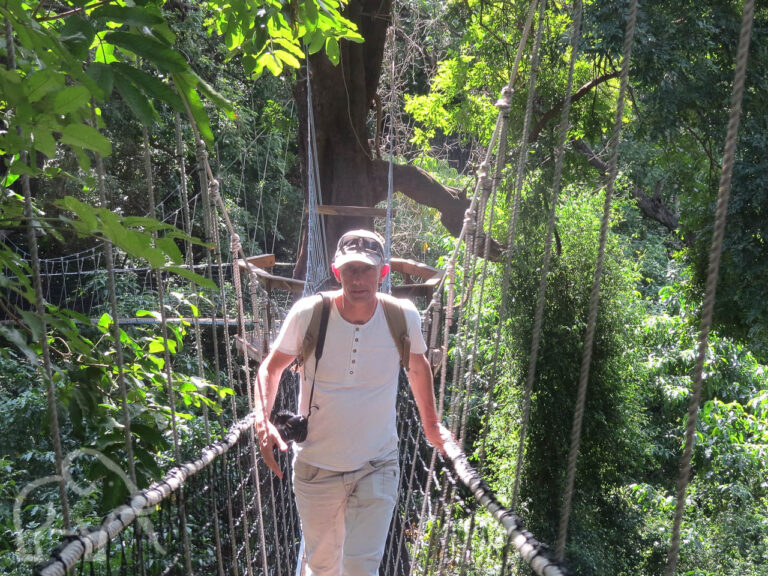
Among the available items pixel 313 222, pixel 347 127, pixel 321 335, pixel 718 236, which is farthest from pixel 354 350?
pixel 347 127

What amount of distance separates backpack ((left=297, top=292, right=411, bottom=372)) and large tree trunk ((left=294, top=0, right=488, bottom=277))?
2570mm

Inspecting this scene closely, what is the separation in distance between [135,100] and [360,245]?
676 millimetres

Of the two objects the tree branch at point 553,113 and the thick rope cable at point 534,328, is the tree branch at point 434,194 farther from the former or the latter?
the thick rope cable at point 534,328

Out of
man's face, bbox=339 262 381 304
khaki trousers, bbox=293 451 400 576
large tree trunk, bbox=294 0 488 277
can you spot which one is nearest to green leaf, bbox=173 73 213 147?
man's face, bbox=339 262 381 304

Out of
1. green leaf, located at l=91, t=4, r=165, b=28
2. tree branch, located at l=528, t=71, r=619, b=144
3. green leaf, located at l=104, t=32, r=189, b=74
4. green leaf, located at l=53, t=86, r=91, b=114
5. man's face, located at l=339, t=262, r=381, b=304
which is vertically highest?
tree branch, located at l=528, t=71, r=619, b=144

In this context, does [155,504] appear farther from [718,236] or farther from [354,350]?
[718,236]

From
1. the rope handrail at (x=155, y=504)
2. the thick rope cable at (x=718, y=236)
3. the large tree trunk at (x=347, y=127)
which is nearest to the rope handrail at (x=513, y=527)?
the rope handrail at (x=155, y=504)

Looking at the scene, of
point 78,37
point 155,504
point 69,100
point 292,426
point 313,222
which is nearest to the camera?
point 69,100

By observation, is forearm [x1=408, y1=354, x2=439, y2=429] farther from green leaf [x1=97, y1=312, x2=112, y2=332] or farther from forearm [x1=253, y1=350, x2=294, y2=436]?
green leaf [x1=97, y1=312, x2=112, y2=332]

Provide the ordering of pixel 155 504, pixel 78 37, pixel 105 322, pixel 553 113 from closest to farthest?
pixel 78 37, pixel 155 504, pixel 105 322, pixel 553 113

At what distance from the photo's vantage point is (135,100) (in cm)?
90

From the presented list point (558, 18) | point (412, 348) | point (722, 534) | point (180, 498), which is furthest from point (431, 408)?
point (722, 534)

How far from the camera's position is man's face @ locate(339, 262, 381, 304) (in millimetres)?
1469

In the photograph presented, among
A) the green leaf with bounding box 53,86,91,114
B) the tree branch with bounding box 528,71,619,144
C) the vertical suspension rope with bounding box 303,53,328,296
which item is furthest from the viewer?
the tree branch with bounding box 528,71,619,144
